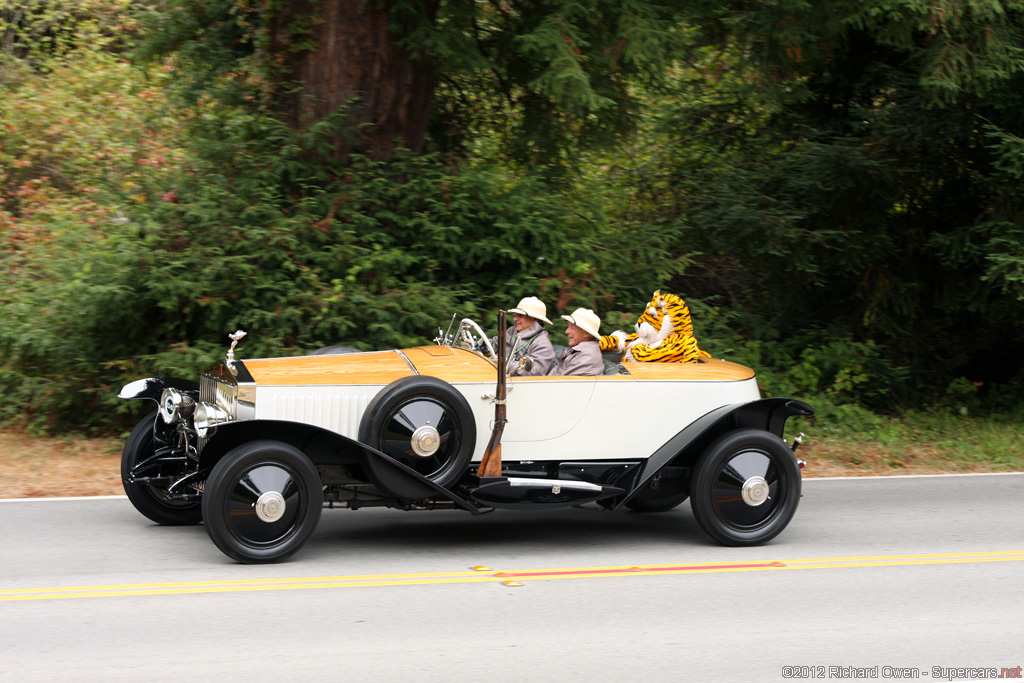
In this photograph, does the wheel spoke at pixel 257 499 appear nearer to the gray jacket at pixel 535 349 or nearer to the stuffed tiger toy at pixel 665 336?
the gray jacket at pixel 535 349

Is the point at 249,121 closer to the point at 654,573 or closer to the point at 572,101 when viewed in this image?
the point at 572,101

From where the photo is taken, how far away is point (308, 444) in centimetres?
619

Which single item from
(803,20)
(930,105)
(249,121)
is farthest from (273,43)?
(930,105)

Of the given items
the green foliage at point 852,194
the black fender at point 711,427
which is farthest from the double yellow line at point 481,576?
the green foliage at point 852,194

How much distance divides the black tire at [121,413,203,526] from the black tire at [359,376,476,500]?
1.67m

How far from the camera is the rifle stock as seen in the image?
631cm

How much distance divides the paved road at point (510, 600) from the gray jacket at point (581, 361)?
121 cm

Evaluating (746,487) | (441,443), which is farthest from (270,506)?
(746,487)

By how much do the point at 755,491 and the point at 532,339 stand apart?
185 cm

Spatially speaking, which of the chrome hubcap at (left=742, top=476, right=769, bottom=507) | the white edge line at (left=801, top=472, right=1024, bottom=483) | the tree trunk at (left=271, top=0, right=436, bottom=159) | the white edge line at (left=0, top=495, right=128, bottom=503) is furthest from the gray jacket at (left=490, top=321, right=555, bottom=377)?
the tree trunk at (left=271, top=0, right=436, bottom=159)

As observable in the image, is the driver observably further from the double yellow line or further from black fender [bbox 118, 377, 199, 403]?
black fender [bbox 118, 377, 199, 403]

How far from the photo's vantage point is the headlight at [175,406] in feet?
21.7

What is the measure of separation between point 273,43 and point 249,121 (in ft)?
3.51

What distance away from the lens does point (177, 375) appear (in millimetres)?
9805
